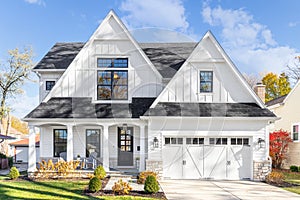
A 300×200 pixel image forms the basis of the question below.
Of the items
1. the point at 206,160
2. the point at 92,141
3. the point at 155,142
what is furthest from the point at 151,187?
the point at 92,141

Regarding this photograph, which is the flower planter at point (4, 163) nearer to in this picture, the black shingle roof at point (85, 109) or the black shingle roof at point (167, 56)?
the black shingle roof at point (85, 109)

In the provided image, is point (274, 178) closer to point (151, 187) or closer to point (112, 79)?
point (151, 187)

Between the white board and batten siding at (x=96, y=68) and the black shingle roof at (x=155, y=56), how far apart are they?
1.64 m

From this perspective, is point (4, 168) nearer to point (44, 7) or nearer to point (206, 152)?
point (44, 7)

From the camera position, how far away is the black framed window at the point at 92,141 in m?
14.6

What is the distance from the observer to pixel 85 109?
1369 cm

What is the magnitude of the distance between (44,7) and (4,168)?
35.9 ft

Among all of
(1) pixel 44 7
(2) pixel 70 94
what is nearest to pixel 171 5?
(2) pixel 70 94

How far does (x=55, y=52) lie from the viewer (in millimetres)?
17453

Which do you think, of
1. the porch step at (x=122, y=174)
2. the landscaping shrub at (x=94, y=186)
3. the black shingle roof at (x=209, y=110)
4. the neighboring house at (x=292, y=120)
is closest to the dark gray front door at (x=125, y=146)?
the porch step at (x=122, y=174)

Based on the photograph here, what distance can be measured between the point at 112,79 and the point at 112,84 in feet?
0.93

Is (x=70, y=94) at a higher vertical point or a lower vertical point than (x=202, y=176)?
higher

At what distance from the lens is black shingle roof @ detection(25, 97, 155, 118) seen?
43.6 ft

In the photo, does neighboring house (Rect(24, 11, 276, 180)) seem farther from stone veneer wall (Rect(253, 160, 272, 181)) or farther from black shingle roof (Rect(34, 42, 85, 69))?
black shingle roof (Rect(34, 42, 85, 69))
